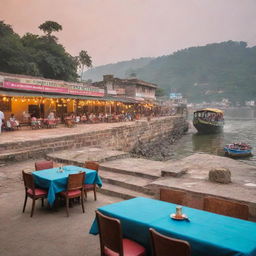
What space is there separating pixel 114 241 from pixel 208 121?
1440 inches

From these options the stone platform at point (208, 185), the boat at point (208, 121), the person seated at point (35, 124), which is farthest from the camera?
the boat at point (208, 121)

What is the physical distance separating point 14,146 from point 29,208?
5820mm

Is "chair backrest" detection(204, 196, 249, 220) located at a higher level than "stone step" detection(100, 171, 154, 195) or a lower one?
higher

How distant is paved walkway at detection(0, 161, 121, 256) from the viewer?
397 centimetres

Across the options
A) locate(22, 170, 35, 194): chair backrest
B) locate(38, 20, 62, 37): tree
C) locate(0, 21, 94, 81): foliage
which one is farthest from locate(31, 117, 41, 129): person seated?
locate(38, 20, 62, 37): tree

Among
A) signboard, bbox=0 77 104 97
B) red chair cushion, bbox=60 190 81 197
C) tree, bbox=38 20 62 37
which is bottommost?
red chair cushion, bbox=60 190 81 197

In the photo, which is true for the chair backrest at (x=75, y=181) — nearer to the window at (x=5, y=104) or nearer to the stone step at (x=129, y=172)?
the stone step at (x=129, y=172)

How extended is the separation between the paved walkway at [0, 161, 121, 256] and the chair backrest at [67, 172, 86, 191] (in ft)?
1.82

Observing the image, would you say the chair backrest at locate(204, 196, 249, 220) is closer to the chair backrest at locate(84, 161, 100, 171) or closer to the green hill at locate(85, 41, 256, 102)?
the chair backrest at locate(84, 161, 100, 171)

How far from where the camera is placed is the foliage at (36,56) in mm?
32094

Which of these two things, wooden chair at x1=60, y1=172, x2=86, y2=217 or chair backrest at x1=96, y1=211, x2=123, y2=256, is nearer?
chair backrest at x1=96, y1=211, x2=123, y2=256

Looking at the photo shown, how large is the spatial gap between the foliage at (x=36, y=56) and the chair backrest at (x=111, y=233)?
32458 mm

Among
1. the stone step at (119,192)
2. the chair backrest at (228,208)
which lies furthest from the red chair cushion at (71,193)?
the chair backrest at (228,208)

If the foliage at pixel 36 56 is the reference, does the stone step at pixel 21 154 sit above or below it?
below
